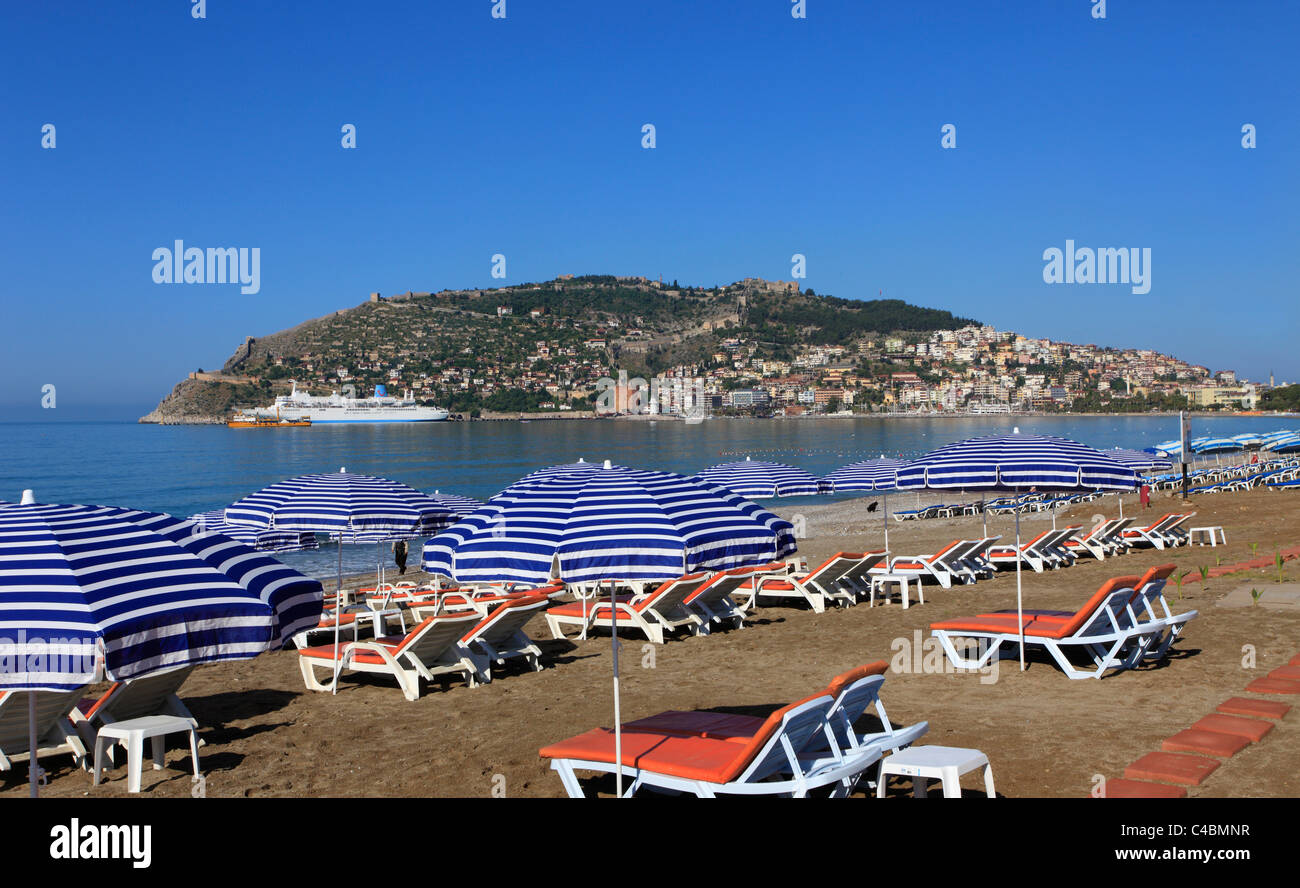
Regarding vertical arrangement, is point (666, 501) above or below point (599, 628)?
above

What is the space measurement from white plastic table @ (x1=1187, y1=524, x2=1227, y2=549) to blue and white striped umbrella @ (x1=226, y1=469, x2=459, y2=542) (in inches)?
441

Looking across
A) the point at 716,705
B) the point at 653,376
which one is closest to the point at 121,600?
the point at 716,705

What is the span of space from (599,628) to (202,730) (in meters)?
4.39

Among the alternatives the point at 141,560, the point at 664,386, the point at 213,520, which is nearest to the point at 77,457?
the point at 213,520

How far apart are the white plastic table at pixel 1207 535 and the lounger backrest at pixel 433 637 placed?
38.8ft

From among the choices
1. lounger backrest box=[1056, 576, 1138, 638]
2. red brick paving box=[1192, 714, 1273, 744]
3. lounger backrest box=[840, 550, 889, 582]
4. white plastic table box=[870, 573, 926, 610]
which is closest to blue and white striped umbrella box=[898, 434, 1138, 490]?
lounger backrest box=[1056, 576, 1138, 638]

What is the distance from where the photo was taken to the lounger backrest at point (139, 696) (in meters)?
5.61

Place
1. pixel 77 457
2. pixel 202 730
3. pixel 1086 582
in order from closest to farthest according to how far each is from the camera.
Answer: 1. pixel 202 730
2. pixel 1086 582
3. pixel 77 457

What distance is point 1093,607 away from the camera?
6816 millimetres

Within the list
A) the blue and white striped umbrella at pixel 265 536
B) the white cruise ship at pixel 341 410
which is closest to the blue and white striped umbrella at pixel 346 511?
the blue and white striped umbrella at pixel 265 536

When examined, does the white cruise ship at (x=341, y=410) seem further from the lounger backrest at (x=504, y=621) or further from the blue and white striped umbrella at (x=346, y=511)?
the lounger backrest at (x=504, y=621)

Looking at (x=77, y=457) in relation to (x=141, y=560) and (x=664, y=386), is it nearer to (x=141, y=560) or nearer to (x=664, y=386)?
(x=141, y=560)

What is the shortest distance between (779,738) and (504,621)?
13.5ft

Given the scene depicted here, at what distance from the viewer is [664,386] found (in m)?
180
